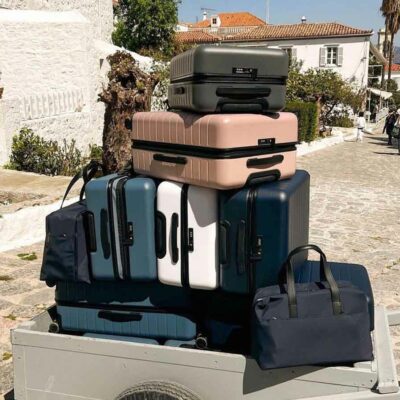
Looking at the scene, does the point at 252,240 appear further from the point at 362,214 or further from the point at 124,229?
the point at 362,214

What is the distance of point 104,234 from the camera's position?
9.11ft

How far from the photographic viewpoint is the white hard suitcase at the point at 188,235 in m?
2.67

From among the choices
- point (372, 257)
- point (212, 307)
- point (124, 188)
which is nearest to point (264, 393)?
point (212, 307)

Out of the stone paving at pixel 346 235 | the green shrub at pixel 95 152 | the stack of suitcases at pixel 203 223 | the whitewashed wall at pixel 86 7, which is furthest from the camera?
the whitewashed wall at pixel 86 7

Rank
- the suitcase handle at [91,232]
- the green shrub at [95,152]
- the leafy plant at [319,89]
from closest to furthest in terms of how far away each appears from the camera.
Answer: the suitcase handle at [91,232], the green shrub at [95,152], the leafy plant at [319,89]

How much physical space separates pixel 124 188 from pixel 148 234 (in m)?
0.26

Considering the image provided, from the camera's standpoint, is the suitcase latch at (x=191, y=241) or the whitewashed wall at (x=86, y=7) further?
the whitewashed wall at (x=86, y=7)

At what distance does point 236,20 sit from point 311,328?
5819cm

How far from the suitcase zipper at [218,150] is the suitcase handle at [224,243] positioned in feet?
1.10

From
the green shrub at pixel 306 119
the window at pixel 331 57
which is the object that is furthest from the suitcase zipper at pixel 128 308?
the window at pixel 331 57

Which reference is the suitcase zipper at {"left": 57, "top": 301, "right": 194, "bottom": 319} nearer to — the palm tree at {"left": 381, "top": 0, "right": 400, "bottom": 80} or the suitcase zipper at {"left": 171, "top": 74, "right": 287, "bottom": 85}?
the suitcase zipper at {"left": 171, "top": 74, "right": 287, "bottom": 85}

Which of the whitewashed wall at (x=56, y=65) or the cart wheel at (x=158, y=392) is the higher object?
the whitewashed wall at (x=56, y=65)

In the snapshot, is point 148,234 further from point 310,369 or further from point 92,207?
point 310,369

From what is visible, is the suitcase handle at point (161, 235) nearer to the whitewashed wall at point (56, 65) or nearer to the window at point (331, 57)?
the whitewashed wall at point (56, 65)
